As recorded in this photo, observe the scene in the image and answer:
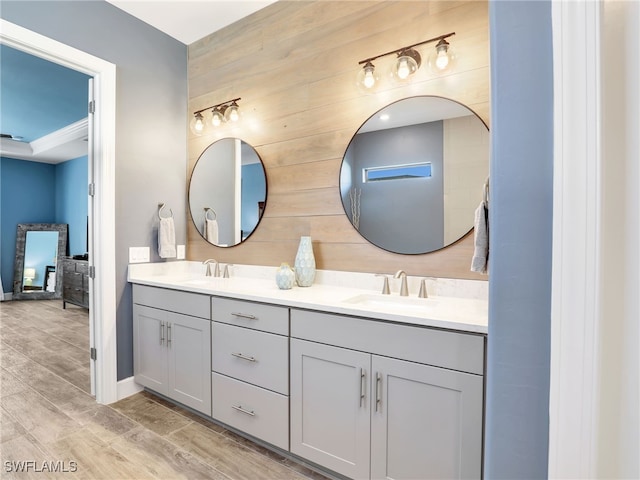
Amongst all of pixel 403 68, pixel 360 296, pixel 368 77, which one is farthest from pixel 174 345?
pixel 403 68

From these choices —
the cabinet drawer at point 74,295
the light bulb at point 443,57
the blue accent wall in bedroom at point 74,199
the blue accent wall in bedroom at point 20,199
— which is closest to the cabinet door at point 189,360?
the light bulb at point 443,57

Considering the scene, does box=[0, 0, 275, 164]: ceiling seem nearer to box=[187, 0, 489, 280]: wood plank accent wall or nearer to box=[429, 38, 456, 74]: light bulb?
box=[187, 0, 489, 280]: wood plank accent wall

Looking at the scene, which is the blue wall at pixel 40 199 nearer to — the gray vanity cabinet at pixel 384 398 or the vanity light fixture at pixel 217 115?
the vanity light fixture at pixel 217 115

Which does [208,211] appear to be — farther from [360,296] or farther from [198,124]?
[360,296]

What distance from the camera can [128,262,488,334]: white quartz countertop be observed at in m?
1.30

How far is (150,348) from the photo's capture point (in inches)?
91.4

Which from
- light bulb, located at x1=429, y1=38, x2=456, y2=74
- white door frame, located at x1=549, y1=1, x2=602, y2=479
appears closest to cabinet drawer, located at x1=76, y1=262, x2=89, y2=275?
light bulb, located at x1=429, y1=38, x2=456, y2=74

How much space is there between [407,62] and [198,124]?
5.87 ft

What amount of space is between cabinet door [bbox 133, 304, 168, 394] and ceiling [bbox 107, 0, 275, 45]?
216cm

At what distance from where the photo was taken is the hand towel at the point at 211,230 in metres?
2.71

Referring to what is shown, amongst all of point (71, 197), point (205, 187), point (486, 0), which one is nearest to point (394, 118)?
point (486, 0)

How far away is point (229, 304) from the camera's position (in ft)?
6.11

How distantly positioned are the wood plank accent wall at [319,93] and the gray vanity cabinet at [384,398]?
0.58 meters

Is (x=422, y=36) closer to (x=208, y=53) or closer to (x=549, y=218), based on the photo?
(x=549, y=218)
